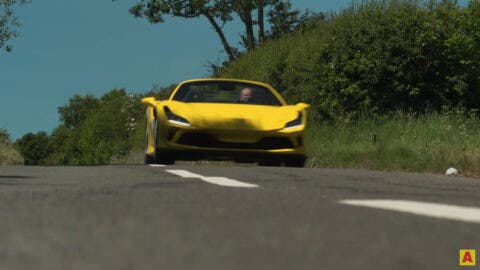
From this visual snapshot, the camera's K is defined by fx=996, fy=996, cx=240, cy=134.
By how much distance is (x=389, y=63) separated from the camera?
23578 millimetres

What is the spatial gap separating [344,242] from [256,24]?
48081 mm

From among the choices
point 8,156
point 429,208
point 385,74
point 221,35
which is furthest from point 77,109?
point 429,208

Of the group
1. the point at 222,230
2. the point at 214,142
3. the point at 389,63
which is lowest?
the point at 214,142

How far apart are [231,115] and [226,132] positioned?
0.26 m

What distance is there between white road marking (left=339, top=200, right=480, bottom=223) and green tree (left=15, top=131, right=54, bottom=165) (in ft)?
430

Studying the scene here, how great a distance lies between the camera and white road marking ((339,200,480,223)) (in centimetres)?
524

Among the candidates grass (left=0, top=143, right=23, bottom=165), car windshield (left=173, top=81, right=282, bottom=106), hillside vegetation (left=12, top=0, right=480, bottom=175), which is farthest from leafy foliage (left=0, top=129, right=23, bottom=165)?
car windshield (left=173, top=81, right=282, bottom=106)

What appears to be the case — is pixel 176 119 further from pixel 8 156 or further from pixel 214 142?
pixel 8 156

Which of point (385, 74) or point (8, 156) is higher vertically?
point (385, 74)

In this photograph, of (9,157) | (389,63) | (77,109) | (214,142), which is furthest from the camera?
(77,109)

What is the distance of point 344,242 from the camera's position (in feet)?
13.4

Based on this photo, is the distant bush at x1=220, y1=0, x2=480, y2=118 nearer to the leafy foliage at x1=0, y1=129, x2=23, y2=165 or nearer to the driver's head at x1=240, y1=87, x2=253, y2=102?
the driver's head at x1=240, y1=87, x2=253, y2=102

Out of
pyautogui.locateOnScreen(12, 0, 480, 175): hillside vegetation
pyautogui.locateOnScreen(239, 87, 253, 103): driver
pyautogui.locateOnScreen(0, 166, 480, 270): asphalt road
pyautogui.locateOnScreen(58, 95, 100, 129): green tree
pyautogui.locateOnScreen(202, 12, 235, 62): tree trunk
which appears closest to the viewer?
pyautogui.locateOnScreen(0, 166, 480, 270): asphalt road

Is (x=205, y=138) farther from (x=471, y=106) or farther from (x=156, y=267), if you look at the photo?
(x=471, y=106)
